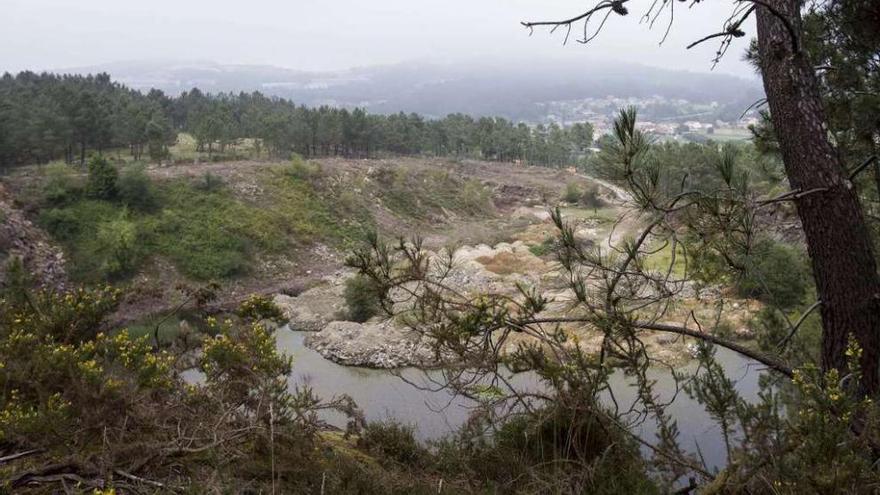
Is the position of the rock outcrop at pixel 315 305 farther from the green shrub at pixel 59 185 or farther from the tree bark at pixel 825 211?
the tree bark at pixel 825 211

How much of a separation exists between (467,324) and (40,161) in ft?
120

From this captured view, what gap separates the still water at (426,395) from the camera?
10.1 meters

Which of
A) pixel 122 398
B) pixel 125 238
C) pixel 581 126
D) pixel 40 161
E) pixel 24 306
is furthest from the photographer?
pixel 581 126

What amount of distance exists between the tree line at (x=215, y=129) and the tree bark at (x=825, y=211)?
17.0 m

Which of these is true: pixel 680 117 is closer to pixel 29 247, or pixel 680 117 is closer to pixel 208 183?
pixel 208 183

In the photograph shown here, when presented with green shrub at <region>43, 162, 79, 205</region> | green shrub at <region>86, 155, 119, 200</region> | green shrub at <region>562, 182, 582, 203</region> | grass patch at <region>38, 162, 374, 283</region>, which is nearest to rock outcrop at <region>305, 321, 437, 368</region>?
grass patch at <region>38, 162, 374, 283</region>

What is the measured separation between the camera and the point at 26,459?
10.3 ft

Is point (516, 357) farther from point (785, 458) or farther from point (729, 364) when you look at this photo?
point (729, 364)

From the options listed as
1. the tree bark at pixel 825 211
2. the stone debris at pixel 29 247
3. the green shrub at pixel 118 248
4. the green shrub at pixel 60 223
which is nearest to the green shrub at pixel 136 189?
the green shrub at pixel 60 223

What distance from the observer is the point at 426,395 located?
1294 cm

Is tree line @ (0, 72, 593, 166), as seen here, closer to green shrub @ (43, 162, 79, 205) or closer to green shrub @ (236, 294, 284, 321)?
green shrub @ (43, 162, 79, 205)

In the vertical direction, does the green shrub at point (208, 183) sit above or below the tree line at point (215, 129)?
below

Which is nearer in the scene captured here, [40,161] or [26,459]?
[26,459]

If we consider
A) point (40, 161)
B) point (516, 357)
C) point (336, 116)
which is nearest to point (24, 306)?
point (516, 357)
